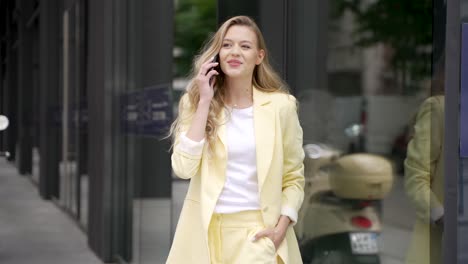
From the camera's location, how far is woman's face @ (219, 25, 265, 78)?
2.86 meters

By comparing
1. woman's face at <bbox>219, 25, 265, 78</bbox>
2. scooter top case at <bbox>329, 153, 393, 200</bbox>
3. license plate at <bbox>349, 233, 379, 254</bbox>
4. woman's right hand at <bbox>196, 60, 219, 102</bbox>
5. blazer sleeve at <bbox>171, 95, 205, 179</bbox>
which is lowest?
license plate at <bbox>349, 233, 379, 254</bbox>

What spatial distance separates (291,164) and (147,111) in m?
3.77

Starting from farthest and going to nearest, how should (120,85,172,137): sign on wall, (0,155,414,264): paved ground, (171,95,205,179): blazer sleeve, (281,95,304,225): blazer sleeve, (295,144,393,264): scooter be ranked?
(120,85,172,137): sign on wall
(295,144,393,264): scooter
(0,155,414,264): paved ground
(281,95,304,225): blazer sleeve
(171,95,205,179): blazer sleeve

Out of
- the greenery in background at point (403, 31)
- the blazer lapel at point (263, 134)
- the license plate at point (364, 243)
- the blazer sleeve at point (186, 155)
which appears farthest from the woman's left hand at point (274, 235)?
the greenery in background at point (403, 31)

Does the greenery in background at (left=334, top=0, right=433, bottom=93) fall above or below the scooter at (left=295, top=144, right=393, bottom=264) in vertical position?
above

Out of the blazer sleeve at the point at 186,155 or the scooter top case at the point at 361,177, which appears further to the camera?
the scooter top case at the point at 361,177

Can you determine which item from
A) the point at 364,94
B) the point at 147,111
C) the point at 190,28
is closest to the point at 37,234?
the point at 147,111

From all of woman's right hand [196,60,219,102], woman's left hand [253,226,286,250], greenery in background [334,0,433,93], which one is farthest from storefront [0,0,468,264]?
woman's right hand [196,60,219,102]

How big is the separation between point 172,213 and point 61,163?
25.4 ft

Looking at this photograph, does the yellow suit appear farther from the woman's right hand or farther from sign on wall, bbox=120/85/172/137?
sign on wall, bbox=120/85/172/137

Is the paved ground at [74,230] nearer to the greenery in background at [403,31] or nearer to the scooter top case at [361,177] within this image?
the scooter top case at [361,177]

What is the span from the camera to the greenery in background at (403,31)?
2.86 m

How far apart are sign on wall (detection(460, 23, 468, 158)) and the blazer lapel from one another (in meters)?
0.63

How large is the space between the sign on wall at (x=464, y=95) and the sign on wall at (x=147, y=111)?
11.3 ft
